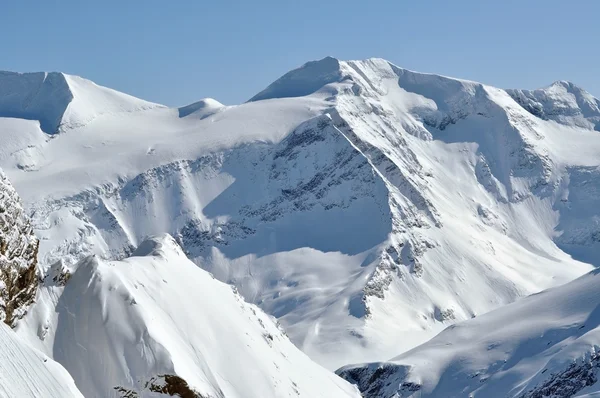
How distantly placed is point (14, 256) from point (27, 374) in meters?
10.7

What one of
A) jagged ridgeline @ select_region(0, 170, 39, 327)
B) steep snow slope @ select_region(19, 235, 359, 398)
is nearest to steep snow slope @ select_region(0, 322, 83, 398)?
jagged ridgeline @ select_region(0, 170, 39, 327)

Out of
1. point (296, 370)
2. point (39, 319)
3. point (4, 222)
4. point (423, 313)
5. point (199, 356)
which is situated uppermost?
point (4, 222)

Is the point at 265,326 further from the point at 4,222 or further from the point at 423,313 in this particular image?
the point at 423,313

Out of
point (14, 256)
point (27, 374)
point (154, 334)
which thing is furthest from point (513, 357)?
point (27, 374)

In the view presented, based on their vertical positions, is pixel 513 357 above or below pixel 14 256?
below

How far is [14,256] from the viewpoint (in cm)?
5022

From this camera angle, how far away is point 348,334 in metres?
180

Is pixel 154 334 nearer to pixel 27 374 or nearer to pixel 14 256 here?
pixel 14 256

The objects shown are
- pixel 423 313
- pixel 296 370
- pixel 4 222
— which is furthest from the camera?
pixel 423 313

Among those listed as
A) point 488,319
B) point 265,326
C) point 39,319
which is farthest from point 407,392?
point 39,319

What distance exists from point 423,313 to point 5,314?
505 ft

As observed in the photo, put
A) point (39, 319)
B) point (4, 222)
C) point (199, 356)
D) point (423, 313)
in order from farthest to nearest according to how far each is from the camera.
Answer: point (423, 313) → point (199, 356) → point (39, 319) → point (4, 222)

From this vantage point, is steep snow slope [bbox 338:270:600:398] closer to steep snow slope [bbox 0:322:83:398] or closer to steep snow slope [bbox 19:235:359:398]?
steep snow slope [bbox 19:235:359:398]

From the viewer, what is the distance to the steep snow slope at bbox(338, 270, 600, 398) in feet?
327
